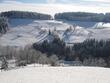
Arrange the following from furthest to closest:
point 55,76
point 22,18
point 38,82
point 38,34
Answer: point 22,18, point 38,34, point 55,76, point 38,82

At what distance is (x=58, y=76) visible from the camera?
2148cm

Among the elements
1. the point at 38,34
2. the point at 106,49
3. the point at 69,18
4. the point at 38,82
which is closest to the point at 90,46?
the point at 106,49

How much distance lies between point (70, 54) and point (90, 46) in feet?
11.7

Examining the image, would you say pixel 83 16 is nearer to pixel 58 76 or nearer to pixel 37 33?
pixel 37 33

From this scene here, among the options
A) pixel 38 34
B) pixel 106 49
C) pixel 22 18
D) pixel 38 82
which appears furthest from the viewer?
pixel 22 18

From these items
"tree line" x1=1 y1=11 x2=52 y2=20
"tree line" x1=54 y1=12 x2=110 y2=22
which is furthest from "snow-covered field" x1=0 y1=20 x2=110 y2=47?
"tree line" x1=1 y1=11 x2=52 y2=20

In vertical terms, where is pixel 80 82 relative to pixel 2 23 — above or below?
above

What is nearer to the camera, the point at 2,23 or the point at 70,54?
the point at 70,54

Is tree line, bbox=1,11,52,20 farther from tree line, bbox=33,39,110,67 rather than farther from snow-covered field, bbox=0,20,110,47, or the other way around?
tree line, bbox=33,39,110,67

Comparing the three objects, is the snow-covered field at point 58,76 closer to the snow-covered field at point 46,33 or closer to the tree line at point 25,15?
the snow-covered field at point 46,33

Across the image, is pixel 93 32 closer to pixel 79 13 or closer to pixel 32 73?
pixel 79 13

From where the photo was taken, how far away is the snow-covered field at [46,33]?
63.3 meters

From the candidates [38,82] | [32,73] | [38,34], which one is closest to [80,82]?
[38,82]

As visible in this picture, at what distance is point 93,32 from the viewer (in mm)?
71375
